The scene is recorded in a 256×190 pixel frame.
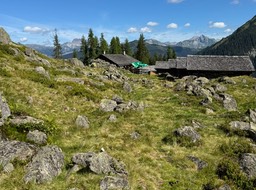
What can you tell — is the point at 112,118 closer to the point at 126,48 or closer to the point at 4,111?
the point at 4,111

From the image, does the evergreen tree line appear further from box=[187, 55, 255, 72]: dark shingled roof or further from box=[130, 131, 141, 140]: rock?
box=[130, 131, 141, 140]: rock

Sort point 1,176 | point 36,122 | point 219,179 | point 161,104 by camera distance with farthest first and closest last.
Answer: point 161,104 < point 36,122 < point 219,179 < point 1,176

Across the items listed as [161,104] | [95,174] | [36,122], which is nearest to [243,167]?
[95,174]

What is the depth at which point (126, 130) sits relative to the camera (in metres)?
21.6

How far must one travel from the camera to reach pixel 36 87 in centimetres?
2808

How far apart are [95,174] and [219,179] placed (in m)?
6.98

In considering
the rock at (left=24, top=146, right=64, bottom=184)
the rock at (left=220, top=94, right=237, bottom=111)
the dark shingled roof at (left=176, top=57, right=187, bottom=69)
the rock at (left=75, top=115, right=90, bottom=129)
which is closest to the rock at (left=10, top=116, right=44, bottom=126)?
the rock at (left=75, top=115, right=90, bottom=129)

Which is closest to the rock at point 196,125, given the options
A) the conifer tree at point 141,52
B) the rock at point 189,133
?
the rock at point 189,133

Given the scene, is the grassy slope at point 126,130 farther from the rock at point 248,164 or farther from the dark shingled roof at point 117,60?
the dark shingled roof at point 117,60

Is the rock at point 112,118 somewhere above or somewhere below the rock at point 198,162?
above

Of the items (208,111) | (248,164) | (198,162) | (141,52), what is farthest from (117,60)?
(248,164)

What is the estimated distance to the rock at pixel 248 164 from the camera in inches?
614

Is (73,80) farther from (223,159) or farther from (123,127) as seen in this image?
(223,159)

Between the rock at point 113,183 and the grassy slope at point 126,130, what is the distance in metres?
0.45
